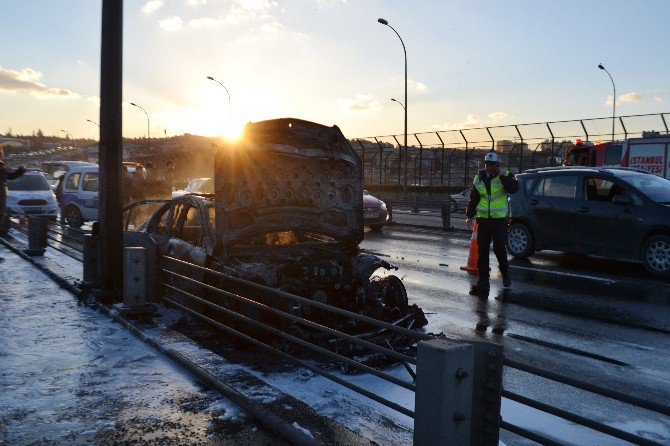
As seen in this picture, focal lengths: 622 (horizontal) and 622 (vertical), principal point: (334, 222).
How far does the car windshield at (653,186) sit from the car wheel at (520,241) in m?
2.22

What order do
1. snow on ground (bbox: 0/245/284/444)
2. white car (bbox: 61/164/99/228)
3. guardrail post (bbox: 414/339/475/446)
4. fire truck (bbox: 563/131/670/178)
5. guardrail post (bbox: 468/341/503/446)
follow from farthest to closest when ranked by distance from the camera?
fire truck (bbox: 563/131/670/178)
white car (bbox: 61/164/99/228)
snow on ground (bbox: 0/245/284/444)
guardrail post (bbox: 468/341/503/446)
guardrail post (bbox: 414/339/475/446)

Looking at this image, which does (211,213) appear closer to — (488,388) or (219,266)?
(219,266)

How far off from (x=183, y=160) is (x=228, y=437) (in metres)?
51.1

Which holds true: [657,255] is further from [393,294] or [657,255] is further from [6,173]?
[6,173]

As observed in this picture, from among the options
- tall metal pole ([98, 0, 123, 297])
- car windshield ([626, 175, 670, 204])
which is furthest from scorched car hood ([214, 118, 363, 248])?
car windshield ([626, 175, 670, 204])

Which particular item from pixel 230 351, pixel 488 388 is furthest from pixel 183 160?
pixel 488 388

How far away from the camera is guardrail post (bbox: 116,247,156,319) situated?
669cm

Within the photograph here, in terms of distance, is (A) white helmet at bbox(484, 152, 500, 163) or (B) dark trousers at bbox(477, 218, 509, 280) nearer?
(A) white helmet at bbox(484, 152, 500, 163)

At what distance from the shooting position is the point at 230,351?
6.11 m

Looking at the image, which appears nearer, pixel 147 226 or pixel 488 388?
pixel 488 388

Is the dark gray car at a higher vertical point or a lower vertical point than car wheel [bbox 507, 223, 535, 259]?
higher

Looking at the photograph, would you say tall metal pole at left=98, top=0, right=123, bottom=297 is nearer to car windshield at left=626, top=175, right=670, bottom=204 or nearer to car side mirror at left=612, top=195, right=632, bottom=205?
car side mirror at left=612, top=195, right=632, bottom=205

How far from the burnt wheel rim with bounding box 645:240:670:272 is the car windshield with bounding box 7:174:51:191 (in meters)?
18.3

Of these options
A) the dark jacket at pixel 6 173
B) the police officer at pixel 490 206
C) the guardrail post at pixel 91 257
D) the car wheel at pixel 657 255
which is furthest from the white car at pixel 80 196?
the car wheel at pixel 657 255
